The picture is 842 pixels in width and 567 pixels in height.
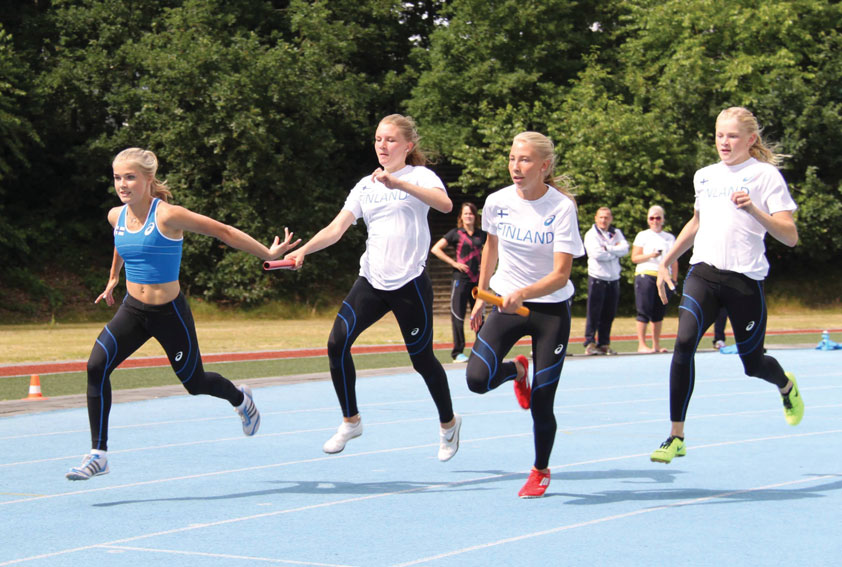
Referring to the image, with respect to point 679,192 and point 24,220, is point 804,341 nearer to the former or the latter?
point 679,192

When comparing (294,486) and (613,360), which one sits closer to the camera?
(294,486)

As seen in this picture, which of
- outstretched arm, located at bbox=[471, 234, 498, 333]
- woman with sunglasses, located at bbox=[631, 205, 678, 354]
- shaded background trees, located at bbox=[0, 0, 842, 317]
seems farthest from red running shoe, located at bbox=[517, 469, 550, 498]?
shaded background trees, located at bbox=[0, 0, 842, 317]

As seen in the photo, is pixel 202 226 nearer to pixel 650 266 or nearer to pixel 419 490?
pixel 419 490

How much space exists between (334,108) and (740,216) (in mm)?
27594

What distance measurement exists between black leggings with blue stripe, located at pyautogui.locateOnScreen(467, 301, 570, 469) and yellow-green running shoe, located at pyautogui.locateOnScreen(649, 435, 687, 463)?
2.26 ft

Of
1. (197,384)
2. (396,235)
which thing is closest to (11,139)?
(197,384)

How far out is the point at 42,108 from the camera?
32.2 metres

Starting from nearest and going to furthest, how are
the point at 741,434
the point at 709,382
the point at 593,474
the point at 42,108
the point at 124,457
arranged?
1. the point at 593,474
2. the point at 124,457
3. the point at 741,434
4. the point at 709,382
5. the point at 42,108

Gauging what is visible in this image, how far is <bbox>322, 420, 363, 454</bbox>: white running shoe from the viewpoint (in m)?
7.25

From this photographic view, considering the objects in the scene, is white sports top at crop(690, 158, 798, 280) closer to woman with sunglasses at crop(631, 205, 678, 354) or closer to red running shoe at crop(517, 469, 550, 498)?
red running shoe at crop(517, 469, 550, 498)

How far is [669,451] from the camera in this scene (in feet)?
22.0

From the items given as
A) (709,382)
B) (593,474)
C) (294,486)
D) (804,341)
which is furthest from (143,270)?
(804,341)

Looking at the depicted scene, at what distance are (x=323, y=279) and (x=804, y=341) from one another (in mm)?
16284

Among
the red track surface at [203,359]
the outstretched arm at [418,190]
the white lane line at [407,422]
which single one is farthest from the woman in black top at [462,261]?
the outstretched arm at [418,190]
